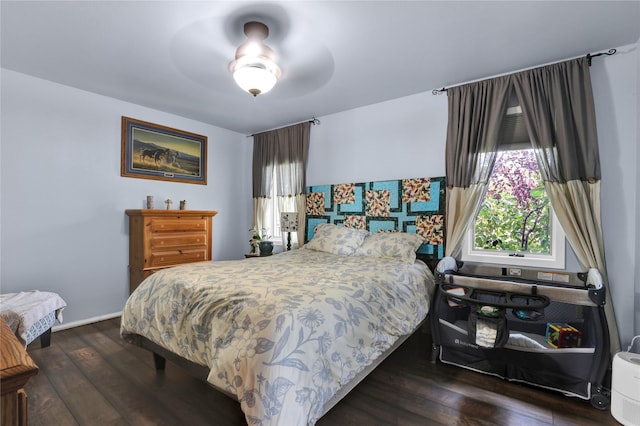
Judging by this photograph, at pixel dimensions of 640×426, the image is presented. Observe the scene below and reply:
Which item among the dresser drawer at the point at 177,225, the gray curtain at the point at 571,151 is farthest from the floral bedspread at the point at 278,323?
the dresser drawer at the point at 177,225

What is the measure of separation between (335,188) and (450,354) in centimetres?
231

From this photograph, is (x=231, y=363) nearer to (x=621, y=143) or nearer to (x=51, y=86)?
(x=621, y=143)

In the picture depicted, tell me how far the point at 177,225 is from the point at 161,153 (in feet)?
3.47

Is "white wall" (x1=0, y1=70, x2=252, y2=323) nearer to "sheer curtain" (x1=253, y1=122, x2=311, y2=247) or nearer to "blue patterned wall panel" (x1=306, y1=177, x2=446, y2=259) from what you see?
"sheer curtain" (x1=253, y1=122, x2=311, y2=247)

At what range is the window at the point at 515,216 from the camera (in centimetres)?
267

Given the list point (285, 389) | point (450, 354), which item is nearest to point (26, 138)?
point (285, 389)

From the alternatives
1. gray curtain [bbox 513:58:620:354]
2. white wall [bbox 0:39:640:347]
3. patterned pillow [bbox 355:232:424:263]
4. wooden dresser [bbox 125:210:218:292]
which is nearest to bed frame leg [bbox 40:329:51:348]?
white wall [bbox 0:39:640:347]

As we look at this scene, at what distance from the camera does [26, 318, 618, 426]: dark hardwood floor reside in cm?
172

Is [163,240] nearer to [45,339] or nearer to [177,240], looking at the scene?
[177,240]

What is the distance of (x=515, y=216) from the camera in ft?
9.30

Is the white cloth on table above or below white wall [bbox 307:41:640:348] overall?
below

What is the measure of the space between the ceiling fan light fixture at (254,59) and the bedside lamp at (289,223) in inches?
88.1

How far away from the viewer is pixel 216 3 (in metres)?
1.92

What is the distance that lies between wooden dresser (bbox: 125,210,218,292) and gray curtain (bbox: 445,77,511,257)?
300 centimetres
